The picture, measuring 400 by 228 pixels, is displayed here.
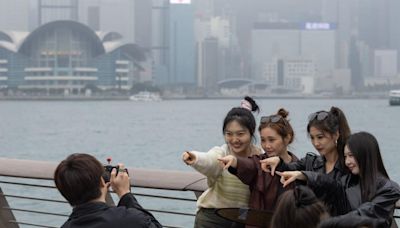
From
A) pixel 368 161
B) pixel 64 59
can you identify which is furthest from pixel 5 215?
pixel 64 59

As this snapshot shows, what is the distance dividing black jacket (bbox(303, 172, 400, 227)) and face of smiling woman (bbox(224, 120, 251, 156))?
0.42m

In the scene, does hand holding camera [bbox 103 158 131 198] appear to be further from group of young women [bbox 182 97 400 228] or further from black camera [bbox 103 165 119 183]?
group of young women [bbox 182 97 400 228]

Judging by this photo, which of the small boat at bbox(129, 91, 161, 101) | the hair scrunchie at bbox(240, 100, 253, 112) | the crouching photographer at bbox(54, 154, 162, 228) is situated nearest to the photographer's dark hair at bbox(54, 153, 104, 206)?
the crouching photographer at bbox(54, 154, 162, 228)

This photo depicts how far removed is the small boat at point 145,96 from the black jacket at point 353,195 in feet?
286

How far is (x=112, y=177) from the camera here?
6.73 ft

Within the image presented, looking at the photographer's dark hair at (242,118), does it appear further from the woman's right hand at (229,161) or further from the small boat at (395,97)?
the small boat at (395,97)

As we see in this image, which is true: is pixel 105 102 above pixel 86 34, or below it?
below

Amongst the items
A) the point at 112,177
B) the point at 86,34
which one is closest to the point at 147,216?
the point at 112,177

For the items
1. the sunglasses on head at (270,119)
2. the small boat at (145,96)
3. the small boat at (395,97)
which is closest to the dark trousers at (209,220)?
the sunglasses on head at (270,119)

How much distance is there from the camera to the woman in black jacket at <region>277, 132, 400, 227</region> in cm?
211

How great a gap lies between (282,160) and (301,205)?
63 centimetres

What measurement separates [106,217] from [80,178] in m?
0.12

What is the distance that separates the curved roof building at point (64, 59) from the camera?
3196 inches

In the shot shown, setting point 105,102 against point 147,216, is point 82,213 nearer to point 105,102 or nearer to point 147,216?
point 147,216
